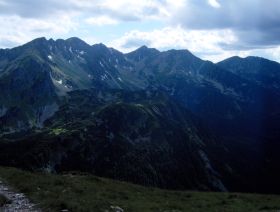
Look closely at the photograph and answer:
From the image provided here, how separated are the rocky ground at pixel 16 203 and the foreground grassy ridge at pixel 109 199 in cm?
60

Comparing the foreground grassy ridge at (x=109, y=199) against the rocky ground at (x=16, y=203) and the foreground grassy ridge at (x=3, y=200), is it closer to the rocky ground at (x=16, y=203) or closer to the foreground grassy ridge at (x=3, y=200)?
the rocky ground at (x=16, y=203)

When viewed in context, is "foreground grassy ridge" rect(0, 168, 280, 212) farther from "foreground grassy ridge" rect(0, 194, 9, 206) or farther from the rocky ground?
"foreground grassy ridge" rect(0, 194, 9, 206)

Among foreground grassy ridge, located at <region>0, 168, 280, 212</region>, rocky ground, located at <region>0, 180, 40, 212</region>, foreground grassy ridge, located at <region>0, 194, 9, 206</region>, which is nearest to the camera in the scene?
rocky ground, located at <region>0, 180, 40, 212</region>

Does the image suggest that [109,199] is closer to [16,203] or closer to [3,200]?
[16,203]

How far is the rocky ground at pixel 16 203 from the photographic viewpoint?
27.0 meters

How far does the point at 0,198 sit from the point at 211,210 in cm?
1587

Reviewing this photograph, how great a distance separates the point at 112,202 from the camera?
3209 centimetres

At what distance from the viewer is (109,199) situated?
33.7m

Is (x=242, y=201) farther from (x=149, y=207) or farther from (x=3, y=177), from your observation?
(x=3, y=177)

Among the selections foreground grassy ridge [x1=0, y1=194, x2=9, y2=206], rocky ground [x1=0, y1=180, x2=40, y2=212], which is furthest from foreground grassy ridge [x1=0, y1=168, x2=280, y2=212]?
foreground grassy ridge [x1=0, y1=194, x2=9, y2=206]

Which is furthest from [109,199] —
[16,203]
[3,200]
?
[3,200]

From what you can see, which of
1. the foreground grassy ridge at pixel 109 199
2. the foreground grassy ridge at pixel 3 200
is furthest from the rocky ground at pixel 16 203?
the foreground grassy ridge at pixel 109 199

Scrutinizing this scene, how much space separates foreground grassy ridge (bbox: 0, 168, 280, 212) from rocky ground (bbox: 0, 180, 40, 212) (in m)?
0.60

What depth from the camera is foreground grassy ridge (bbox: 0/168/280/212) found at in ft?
97.0
